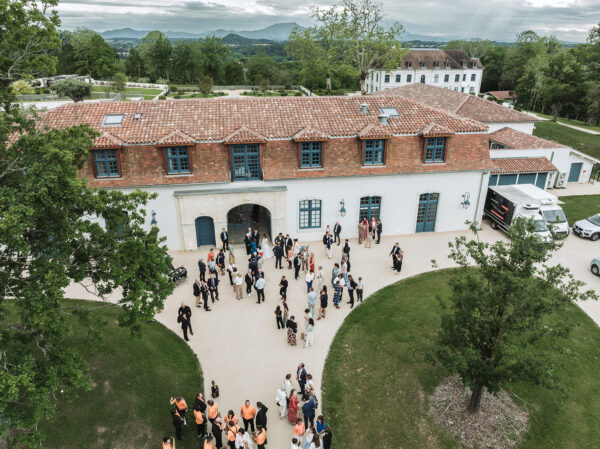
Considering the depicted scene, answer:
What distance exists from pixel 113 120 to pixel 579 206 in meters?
32.2

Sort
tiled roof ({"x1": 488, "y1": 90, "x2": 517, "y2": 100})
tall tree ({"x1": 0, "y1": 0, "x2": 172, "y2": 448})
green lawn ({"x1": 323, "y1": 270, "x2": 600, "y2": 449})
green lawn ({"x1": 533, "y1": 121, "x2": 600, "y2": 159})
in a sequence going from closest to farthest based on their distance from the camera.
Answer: tall tree ({"x1": 0, "y1": 0, "x2": 172, "y2": 448})
green lawn ({"x1": 323, "y1": 270, "x2": 600, "y2": 449})
green lawn ({"x1": 533, "y1": 121, "x2": 600, "y2": 159})
tiled roof ({"x1": 488, "y1": 90, "x2": 517, "y2": 100})

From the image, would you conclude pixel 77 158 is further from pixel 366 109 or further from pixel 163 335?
pixel 366 109

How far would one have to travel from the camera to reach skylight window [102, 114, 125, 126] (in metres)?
22.5

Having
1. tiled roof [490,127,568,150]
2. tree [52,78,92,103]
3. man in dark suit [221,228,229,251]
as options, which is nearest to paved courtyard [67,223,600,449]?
man in dark suit [221,228,229,251]

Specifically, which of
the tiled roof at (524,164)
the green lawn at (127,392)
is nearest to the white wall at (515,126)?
the tiled roof at (524,164)

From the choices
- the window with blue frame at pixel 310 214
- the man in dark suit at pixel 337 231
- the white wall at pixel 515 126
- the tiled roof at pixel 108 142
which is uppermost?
the tiled roof at pixel 108 142

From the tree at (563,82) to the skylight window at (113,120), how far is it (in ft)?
200

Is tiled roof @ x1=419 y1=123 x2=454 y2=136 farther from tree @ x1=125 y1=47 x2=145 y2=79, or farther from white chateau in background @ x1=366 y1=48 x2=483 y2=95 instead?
tree @ x1=125 y1=47 x2=145 y2=79

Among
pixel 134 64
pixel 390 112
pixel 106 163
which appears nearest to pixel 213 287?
pixel 106 163

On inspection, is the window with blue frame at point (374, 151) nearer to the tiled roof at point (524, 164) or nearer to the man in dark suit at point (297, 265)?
Result: the man in dark suit at point (297, 265)

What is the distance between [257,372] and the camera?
15438 millimetres

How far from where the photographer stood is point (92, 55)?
75.8 m

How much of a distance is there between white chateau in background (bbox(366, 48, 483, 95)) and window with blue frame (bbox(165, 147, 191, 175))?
2667 inches

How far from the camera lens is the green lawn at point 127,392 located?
12711 mm
